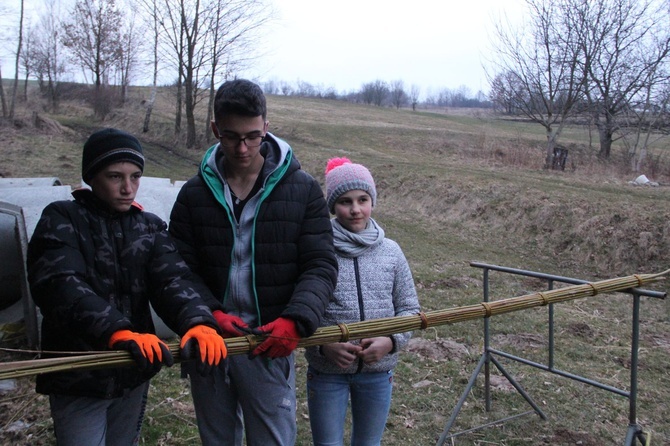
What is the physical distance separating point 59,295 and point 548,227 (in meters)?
10.2

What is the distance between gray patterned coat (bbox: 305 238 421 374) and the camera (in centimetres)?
240

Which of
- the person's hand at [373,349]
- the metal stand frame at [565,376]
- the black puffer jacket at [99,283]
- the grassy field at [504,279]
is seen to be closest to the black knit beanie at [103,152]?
the black puffer jacket at [99,283]

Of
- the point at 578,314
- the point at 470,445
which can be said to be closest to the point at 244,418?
the point at 470,445

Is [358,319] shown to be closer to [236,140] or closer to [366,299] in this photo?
[366,299]

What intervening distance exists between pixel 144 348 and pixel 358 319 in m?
0.98

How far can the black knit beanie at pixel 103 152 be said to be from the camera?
1.98 meters

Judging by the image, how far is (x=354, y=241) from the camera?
2455mm

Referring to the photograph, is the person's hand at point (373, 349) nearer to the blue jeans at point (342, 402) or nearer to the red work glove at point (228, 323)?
the blue jeans at point (342, 402)

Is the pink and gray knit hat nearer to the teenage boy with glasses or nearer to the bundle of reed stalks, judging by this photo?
the teenage boy with glasses

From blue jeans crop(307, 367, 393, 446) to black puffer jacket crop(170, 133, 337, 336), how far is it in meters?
0.51

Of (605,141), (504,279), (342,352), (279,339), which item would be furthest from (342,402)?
(605,141)

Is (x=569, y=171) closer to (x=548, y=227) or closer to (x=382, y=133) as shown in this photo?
(x=548, y=227)

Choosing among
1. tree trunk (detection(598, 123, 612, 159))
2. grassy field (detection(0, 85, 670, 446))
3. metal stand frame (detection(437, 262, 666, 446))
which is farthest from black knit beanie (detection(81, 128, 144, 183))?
tree trunk (detection(598, 123, 612, 159))

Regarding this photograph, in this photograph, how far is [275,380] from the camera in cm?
211
